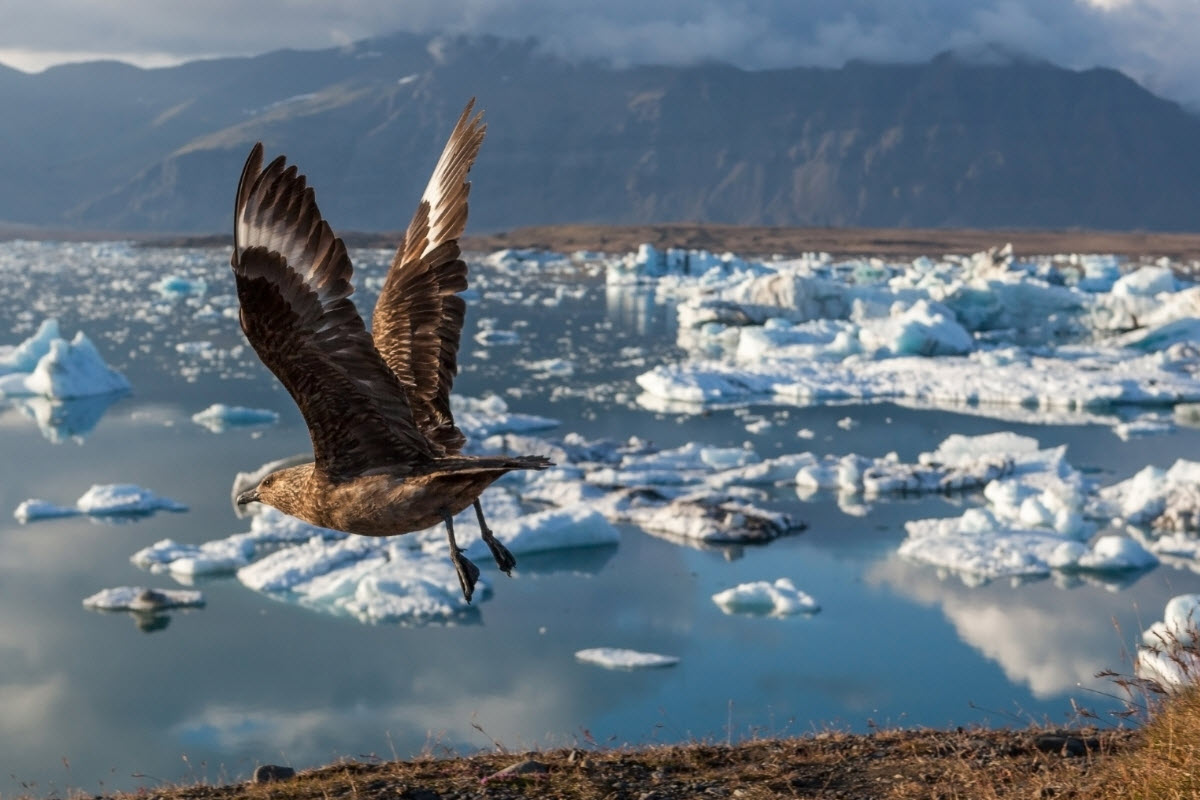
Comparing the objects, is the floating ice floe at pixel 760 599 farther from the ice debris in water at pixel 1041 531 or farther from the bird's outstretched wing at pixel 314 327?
the bird's outstretched wing at pixel 314 327

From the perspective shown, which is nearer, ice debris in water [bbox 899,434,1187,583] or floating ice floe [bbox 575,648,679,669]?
floating ice floe [bbox 575,648,679,669]

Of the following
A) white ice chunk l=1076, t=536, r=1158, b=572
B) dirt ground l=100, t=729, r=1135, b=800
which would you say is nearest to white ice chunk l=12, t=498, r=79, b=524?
dirt ground l=100, t=729, r=1135, b=800

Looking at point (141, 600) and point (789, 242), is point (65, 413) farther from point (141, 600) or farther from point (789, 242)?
point (789, 242)

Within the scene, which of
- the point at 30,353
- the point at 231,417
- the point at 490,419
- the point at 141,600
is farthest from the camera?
the point at 30,353

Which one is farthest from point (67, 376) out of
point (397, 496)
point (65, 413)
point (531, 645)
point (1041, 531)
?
point (397, 496)

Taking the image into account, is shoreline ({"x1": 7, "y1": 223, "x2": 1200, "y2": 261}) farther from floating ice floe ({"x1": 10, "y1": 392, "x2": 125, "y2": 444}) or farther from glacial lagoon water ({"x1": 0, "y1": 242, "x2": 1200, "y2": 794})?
glacial lagoon water ({"x1": 0, "y1": 242, "x2": 1200, "y2": 794})

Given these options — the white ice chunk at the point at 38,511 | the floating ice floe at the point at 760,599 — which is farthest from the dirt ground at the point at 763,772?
the white ice chunk at the point at 38,511
